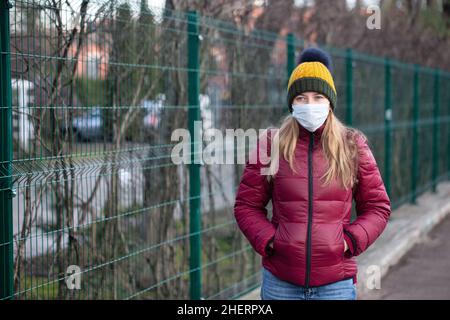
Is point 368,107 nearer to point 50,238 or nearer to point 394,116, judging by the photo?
point 394,116

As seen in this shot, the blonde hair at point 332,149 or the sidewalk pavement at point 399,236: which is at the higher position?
the blonde hair at point 332,149

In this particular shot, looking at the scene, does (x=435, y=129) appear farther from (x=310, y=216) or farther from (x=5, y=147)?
(x=5, y=147)

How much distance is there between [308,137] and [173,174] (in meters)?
2.53

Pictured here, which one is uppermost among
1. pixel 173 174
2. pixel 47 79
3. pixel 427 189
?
pixel 47 79

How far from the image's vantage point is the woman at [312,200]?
149 inches

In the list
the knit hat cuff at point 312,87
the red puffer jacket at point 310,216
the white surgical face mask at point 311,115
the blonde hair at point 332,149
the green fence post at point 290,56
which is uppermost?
the green fence post at point 290,56

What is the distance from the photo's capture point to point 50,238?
489 centimetres

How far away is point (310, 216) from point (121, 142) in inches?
82.2

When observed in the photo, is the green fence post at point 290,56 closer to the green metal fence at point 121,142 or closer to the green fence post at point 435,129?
the green metal fence at point 121,142

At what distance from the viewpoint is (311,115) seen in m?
3.85

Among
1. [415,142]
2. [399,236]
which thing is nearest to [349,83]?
[399,236]

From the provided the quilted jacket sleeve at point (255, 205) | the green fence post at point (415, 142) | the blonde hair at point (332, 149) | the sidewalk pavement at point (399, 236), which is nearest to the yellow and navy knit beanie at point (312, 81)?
the blonde hair at point (332, 149)

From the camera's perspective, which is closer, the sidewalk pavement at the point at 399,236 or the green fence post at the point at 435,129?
the sidewalk pavement at the point at 399,236
